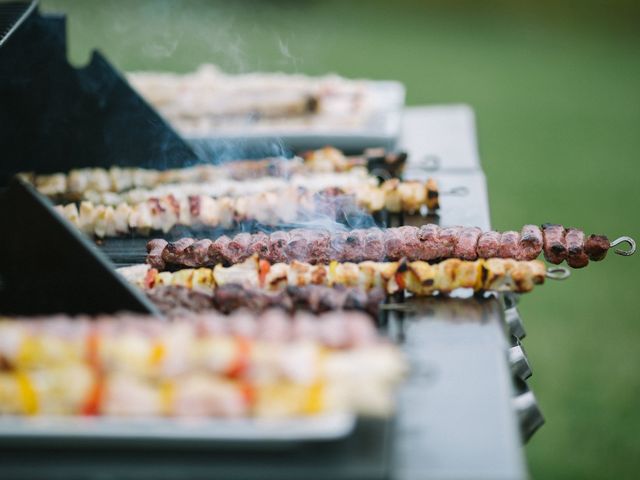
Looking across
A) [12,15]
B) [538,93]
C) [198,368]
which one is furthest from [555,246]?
[538,93]

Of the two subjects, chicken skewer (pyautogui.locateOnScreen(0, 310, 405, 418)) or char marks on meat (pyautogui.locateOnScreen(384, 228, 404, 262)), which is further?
char marks on meat (pyautogui.locateOnScreen(384, 228, 404, 262))

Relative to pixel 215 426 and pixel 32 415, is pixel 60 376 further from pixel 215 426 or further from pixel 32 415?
pixel 215 426

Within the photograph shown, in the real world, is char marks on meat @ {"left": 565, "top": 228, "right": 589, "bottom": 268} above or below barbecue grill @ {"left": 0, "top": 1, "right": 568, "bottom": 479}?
above

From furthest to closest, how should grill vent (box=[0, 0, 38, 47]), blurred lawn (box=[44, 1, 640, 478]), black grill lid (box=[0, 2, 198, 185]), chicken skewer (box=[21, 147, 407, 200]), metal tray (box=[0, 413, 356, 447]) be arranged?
1. blurred lawn (box=[44, 1, 640, 478])
2. chicken skewer (box=[21, 147, 407, 200])
3. black grill lid (box=[0, 2, 198, 185])
4. grill vent (box=[0, 0, 38, 47])
5. metal tray (box=[0, 413, 356, 447])

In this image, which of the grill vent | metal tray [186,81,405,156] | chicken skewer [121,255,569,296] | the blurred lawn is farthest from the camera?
the blurred lawn

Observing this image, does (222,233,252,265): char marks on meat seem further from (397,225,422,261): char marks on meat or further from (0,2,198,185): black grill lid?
(0,2,198,185): black grill lid

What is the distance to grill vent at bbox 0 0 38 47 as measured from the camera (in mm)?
3510

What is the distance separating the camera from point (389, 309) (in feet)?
8.55

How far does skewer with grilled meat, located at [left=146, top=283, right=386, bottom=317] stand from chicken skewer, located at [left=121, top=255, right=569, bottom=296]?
91 mm

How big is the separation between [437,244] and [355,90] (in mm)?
2895

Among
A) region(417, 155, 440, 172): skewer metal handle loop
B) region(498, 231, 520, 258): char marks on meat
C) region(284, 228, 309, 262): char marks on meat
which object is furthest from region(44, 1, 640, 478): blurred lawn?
region(284, 228, 309, 262): char marks on meat

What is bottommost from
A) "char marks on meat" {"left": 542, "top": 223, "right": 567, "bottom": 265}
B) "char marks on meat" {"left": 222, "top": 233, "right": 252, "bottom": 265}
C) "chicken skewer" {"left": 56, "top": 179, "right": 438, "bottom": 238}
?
"char marks on meat" {"left": 542, "top": 223, "right": 567, "bottom": 265}

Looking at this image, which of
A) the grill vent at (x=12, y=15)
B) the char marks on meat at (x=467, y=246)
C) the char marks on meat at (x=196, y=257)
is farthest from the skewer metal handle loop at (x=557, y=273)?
the grill vent at (x=12, y=15)

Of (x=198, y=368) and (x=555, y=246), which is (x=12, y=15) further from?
(x=555, y=246)
